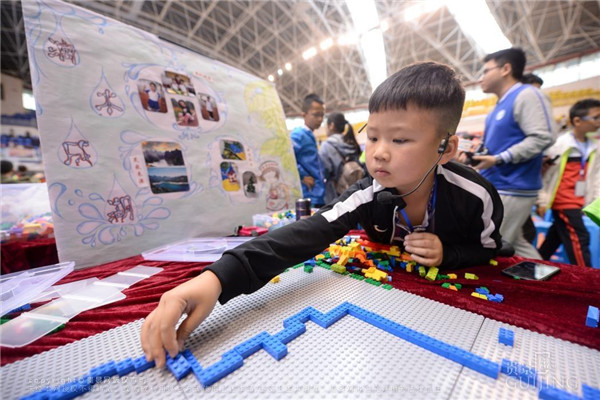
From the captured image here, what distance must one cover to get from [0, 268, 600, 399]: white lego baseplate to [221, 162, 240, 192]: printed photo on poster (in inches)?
34.1

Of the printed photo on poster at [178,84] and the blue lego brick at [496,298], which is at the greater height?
the printed photo on poster at [178,84]

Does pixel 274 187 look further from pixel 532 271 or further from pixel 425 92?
pixel 532 271

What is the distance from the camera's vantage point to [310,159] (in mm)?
2629

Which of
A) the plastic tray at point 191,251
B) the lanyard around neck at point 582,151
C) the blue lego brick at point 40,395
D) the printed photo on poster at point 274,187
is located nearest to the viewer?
the blue lego brick at point 40,395

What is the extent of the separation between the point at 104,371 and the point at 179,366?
0.12 meters

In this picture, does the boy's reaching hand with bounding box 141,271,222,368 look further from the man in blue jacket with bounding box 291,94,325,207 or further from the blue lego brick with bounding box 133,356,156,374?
the man in blue jacket with bounding box 291,94,325,207

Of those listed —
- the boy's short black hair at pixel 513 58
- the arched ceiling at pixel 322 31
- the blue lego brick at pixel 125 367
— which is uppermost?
the arched ceiling at pixel 322 31

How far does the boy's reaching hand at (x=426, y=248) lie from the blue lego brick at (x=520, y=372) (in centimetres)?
42

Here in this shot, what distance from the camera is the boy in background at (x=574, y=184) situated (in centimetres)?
197

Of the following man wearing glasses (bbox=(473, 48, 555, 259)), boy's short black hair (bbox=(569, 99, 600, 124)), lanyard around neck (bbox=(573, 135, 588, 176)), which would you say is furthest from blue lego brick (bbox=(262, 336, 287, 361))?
boy's short black hair (bbox=(569, 99, 600, 124))

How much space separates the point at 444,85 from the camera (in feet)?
2.54

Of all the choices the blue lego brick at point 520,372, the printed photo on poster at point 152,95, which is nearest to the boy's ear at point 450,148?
the blue lego brick at point 520,372

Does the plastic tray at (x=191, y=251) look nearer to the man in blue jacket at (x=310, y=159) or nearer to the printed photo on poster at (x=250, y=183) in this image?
the printed photo on poster at (x=250, y=183)

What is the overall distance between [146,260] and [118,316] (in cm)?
41
